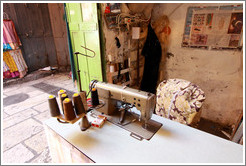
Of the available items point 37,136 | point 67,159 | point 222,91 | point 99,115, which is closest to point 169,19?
point 222,91

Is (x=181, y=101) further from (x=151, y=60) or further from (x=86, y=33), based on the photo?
(x=86, y=33)

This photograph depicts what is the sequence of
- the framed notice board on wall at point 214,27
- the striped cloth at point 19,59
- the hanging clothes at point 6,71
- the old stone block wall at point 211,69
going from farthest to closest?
the striped cloth at point 19,59 < the hanging clothes at point 6,71 < the old stone block wall at point 211,69 < the framed notice board on wall at point 214,27

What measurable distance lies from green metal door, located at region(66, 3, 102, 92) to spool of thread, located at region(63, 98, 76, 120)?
4.96 feet

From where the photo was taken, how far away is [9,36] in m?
3.83

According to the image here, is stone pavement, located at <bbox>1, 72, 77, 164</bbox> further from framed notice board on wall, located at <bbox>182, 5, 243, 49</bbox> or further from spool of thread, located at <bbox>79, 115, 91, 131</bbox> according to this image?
framed notice board on wall, located at <bbox>182, 5, 243, 49</bbox>

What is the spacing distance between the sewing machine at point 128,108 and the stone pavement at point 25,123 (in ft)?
3.62

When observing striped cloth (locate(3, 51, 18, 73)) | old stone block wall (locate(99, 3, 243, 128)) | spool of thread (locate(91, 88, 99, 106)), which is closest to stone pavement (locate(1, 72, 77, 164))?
striped cloth (locate(3, 51, 18, 73))

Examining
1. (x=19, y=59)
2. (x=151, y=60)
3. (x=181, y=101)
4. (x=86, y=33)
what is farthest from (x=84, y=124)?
(x=19, y=59)

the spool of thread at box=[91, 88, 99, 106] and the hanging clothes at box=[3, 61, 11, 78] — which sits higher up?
the spool of thread at box=[91, 88, 99, 106]

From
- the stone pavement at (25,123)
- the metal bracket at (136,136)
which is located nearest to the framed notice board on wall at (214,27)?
the metal bracket at (136,136)

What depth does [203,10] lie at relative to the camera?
2201 millimetres

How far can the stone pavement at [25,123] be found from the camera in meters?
1.83

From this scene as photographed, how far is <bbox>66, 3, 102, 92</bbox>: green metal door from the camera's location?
2271 mm

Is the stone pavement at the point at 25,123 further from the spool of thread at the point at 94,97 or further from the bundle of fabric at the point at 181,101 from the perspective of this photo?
the bundle of fabric at the point at 181,101
